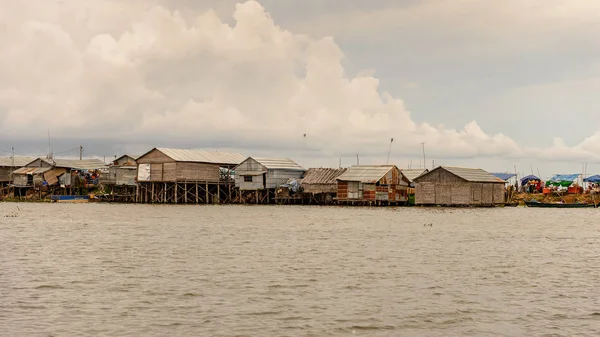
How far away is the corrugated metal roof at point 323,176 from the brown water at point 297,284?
33.5 meters

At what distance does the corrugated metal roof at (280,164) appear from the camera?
72688 millimetres

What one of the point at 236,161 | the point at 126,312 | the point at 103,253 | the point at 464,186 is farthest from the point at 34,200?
the point at 126,312

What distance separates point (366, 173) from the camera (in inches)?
2650

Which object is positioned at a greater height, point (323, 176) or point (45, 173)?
point (45, 173)

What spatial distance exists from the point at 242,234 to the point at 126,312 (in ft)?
66.4

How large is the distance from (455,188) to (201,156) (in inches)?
1199

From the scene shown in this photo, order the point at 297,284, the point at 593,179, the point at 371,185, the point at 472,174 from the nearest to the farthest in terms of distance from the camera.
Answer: the point at 297,284 → the point at 472,174 → the point at 371,185 → the point at 593,179

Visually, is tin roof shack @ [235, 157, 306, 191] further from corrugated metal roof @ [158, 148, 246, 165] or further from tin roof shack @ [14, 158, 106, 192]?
tin roof shack @ [14, 158, 106, 192]

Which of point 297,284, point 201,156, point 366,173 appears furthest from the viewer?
point 201,156

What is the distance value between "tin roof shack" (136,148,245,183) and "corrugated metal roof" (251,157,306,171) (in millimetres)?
6483

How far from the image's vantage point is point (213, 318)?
14898 mm

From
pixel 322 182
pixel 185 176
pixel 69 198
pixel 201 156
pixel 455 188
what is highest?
pixel 201 156

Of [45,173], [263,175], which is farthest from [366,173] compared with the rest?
[45,173]

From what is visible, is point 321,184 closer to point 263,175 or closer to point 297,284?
point 263,175
